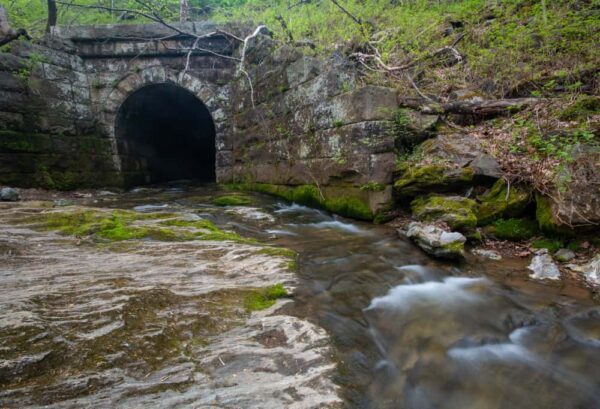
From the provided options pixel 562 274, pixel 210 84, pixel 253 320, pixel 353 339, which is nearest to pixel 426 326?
pixel 353 339

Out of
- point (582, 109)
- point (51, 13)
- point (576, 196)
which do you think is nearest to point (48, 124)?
point (51, 13)

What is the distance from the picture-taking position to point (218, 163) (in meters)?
8.21

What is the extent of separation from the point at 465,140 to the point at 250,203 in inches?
146

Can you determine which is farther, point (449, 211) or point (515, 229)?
point (449, 211)

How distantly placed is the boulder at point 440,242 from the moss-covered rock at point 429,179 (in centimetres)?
81

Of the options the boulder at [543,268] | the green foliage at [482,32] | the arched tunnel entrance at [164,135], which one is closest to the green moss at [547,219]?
the boulder at [543,268]

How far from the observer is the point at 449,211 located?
11.8 ft

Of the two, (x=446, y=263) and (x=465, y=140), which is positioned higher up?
(x=465, y=140)

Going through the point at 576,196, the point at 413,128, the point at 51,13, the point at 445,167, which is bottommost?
the point at 576,196

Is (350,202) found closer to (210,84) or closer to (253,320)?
(253,320)

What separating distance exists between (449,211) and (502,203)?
616 millimetres

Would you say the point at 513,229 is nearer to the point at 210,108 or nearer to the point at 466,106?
the point at 466,106

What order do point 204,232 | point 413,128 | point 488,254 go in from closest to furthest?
point 488,254 → point 204,232 → point 413,128

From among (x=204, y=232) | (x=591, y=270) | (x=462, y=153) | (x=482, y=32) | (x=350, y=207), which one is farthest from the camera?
(x=482, y=32)
